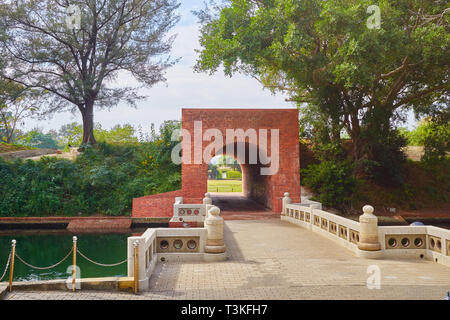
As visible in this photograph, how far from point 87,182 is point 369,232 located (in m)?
15.1

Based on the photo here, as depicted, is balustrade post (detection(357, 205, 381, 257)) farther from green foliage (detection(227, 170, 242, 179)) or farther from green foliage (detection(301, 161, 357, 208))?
green foliage (detection(227, 170, 242, 179))

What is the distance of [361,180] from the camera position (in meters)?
20.0

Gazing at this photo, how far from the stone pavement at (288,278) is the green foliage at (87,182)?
10.6m

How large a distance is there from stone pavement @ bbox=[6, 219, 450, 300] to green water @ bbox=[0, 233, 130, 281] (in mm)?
3405

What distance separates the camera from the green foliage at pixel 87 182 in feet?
59.2

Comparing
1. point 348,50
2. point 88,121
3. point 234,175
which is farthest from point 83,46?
point 234,175

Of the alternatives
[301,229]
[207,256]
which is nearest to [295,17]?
[301,229]

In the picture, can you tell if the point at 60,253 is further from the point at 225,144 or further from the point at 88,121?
the point at 88,121

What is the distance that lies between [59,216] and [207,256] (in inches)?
493

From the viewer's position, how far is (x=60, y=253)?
40.1ft

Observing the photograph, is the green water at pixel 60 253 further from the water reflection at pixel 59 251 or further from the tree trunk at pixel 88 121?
the tree trunk at pixel 88 121

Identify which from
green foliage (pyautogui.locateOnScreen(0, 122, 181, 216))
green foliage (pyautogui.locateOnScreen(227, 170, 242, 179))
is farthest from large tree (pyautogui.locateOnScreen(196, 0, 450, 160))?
green foliage (pyautogui.locateOnScreen(227, 170, 242, 179))

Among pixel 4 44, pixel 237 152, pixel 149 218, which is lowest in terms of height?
pixel 149 218
